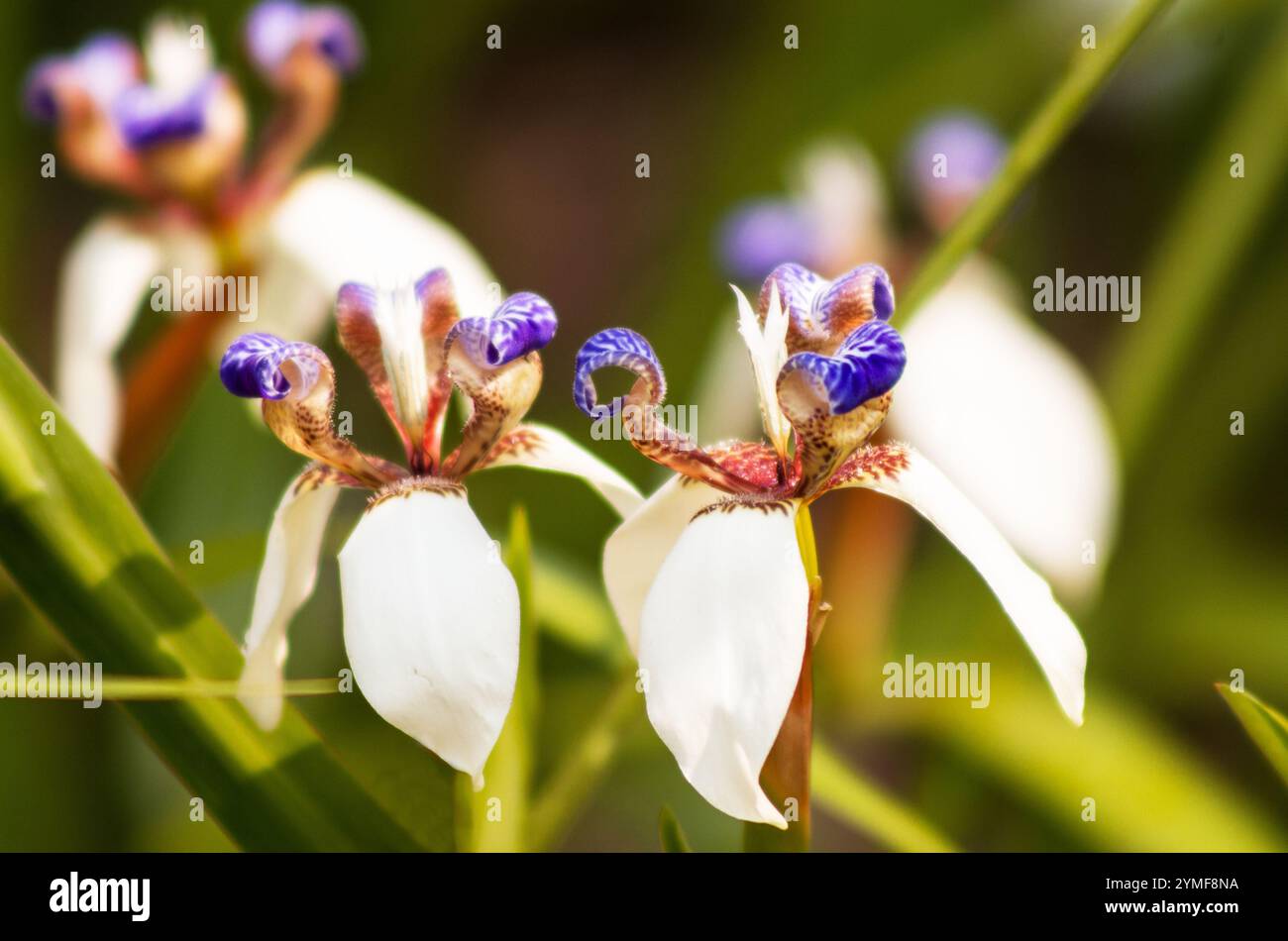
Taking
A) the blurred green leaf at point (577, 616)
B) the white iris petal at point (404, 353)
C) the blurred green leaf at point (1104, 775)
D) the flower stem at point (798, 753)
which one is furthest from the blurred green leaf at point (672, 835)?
the blurred green leaf at point (1104, 775)

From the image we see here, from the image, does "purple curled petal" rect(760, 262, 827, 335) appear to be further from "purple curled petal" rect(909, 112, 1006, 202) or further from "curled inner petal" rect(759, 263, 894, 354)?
"purple curled petal" rect(909, 112, 1006, 202)

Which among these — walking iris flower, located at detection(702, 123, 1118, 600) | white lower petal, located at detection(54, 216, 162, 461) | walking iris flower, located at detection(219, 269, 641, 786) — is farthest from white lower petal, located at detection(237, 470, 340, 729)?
walking iris flower, located at detection(702, 123, 1118, 600)

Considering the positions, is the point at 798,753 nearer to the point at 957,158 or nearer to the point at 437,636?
the point at 437,636

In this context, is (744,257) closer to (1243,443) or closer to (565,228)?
(1243,443)

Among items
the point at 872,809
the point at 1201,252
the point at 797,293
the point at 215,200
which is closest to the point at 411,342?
the point at 797,293

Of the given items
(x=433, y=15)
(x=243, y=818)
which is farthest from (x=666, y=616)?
(x=433, y=15)
